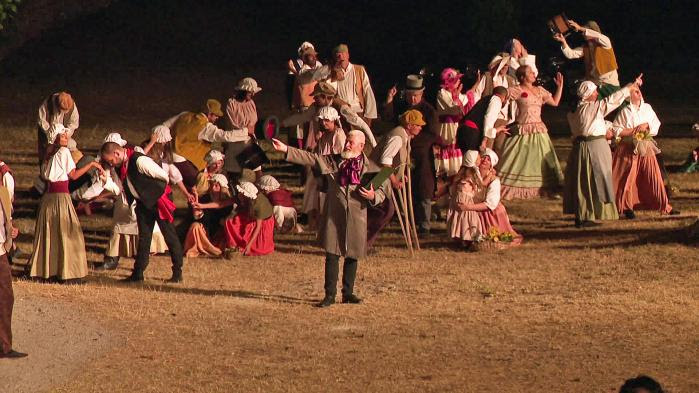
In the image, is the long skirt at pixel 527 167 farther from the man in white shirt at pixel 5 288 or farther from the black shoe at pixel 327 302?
the man in white shirt at pixel 5 288

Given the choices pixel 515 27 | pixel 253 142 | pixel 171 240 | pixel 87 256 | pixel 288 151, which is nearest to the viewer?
pixel 288 151

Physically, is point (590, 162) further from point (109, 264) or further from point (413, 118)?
point (109, 264)

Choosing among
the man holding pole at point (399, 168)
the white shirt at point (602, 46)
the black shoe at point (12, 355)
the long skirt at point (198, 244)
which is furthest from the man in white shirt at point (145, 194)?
the white shirt at point (602, 46)

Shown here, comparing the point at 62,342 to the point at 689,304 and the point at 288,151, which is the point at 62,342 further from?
the point at 689,304

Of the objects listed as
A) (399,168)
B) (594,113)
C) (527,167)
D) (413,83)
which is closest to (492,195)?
(399,168)

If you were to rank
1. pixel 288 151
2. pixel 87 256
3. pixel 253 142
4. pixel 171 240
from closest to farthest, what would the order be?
1. pixel 288 151
2. pixel 171 240
3. pixel 87 256
4. pixel 253 142

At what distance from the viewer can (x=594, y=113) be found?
16125 mm

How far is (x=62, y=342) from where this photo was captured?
39.2 feet

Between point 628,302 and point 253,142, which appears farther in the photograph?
point 253,142

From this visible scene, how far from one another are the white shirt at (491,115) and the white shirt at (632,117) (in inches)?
45.5

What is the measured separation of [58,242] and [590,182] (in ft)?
17.1

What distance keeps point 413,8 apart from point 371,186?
2294cm

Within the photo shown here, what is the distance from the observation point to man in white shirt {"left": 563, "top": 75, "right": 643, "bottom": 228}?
1616 cm

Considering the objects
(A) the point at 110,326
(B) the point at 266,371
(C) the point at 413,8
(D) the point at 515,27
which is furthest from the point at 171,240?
(C) the point at 413,8
